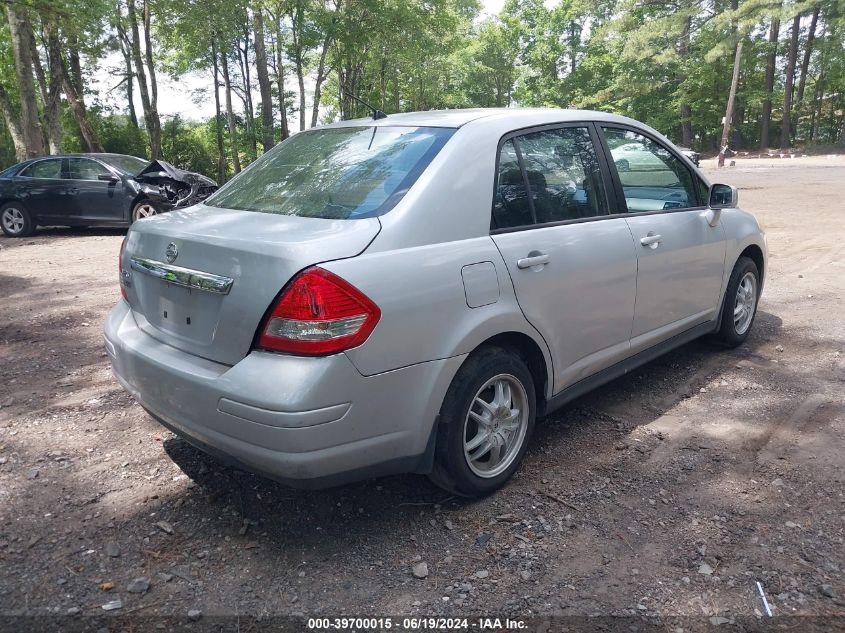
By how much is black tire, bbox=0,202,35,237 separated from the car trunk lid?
1081 centimetres

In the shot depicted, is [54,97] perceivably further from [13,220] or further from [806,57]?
[806,57]

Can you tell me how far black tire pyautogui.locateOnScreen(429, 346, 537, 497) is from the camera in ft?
9.12

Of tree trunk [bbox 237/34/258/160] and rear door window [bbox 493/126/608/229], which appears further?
tree trunk [bbox 237/34/258/160]

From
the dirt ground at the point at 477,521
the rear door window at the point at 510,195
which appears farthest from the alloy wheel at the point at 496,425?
the rear door window at the point at 510,195

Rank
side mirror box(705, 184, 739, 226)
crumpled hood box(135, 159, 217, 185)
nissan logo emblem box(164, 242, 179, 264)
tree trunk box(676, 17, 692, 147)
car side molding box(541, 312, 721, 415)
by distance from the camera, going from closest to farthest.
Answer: nissan logo emblem box(164, 242, 179, 264) < car side molding box(541, 312, 721, 415) < side mirror box(705, 184, 739, 226) < crumpled hood box(135, 159, 217, 185) < tree trunk box(676, 17, 692, 147)

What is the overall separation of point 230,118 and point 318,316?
98.4 feet

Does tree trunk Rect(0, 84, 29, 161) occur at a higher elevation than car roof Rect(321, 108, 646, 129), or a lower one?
higher

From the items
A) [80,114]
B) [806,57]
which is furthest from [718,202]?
[806,57]

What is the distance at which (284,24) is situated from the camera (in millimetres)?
25438

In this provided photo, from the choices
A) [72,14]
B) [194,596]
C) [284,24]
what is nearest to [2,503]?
[194,596]

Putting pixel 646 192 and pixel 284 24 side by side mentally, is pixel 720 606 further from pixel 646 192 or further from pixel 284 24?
pixel 284 24

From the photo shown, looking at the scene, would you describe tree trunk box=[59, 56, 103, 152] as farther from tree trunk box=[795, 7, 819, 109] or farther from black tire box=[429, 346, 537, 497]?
tree trunk box=[795, 7, 819, 109]

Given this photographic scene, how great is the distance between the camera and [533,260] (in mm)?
3053

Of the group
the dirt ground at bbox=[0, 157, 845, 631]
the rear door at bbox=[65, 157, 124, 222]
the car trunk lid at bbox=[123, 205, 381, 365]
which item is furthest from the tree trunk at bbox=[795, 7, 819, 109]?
the car trunk lid at bbox=[123, 205, 381, 365]
